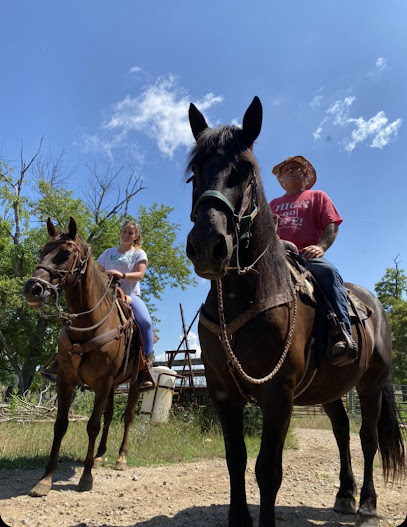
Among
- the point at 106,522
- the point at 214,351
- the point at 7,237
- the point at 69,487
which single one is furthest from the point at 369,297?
the point at 7,237

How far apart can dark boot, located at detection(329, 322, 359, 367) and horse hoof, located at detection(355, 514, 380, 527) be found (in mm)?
1622

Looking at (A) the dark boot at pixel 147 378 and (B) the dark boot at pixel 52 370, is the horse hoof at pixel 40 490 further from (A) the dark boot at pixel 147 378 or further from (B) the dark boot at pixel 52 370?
(A) the dark boot at pixel 147 378

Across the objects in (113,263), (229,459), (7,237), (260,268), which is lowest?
(229,459)

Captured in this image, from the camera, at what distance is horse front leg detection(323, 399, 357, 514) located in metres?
4.39

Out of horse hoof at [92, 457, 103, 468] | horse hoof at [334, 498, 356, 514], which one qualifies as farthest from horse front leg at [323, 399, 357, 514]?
horse hoof at [92, 457, 103, 468]

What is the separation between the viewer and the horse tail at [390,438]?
15.2ft

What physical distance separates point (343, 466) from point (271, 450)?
2561 millimetres

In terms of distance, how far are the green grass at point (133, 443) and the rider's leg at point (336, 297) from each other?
436cm

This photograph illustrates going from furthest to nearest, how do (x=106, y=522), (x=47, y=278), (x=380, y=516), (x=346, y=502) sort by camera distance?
(x=47, y=278), (x=346, y=502), (x=380, y=516), (x=106, y=522)

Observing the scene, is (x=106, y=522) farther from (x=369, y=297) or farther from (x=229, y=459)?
(x=369, y=297)

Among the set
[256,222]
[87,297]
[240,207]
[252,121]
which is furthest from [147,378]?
[252,121]

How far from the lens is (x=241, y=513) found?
10.1ft

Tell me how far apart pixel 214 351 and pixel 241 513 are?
1218mm

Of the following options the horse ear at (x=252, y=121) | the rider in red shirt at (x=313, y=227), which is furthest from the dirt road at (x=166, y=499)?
the horse ear at (x=252, y=121)
